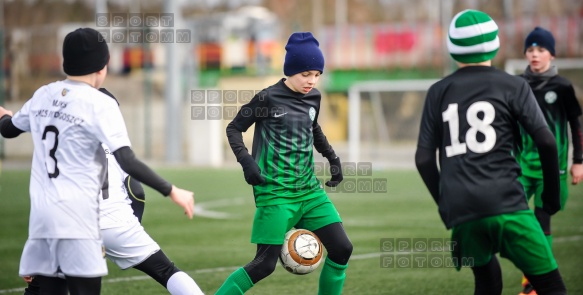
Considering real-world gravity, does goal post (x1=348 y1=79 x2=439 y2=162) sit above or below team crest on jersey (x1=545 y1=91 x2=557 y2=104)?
below

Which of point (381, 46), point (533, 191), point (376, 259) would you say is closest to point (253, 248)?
point (376, 259)

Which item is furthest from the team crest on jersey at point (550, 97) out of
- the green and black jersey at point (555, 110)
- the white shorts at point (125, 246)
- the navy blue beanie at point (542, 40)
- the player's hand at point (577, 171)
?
the white shorts at point (125, 246)

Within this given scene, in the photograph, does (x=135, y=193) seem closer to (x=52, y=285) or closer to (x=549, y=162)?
(x=52, y=285)

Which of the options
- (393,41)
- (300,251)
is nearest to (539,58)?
(300,251)

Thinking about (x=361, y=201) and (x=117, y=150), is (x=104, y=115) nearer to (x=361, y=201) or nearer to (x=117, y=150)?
(x=117, y=150)

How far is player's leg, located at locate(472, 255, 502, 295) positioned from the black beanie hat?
230cm

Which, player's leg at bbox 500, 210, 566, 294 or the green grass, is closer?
player's leg at bbox 500, 210, 566, 294

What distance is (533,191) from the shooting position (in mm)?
7895

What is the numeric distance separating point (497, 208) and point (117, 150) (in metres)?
Result: 1.96

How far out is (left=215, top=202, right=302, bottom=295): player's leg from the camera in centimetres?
593

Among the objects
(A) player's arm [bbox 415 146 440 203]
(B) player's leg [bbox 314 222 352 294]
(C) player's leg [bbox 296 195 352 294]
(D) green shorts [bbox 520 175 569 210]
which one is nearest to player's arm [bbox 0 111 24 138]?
(C) player's leg [bbox 296 195 352 294]

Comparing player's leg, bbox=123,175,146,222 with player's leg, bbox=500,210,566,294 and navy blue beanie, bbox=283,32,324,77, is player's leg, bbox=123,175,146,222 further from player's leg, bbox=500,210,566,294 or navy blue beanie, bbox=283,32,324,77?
player's leg, bbox=500,210,566,294

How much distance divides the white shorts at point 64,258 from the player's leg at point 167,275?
93 cm

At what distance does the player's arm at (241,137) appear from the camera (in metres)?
5.88
